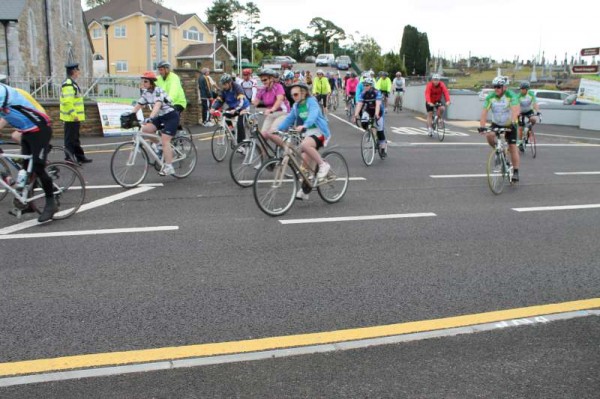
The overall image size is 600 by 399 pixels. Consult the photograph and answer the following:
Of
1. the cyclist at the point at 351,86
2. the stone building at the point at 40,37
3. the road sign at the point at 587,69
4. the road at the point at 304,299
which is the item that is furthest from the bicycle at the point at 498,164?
the road sign at the point at 587,69

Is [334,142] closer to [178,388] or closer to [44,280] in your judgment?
[44,280]

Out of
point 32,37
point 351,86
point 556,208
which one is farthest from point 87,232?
point 32,37

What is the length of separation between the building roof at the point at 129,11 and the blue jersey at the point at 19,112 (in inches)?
2665

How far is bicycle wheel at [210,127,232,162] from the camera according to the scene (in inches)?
522

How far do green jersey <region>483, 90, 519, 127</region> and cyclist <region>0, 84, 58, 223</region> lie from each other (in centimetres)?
715

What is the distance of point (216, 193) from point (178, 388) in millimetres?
6437

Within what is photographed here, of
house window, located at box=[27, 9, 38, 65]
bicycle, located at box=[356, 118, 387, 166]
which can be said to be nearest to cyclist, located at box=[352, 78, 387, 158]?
bicycle, located at box=[356, 118, 387, 166]

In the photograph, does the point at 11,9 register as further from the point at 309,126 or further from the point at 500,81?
the point at 500,81

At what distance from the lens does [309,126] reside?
8.43m

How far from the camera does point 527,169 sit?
13.4 metres

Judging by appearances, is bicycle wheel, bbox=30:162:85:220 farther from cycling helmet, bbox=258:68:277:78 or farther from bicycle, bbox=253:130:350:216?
cycling helmet, bbox=258:68:277:78

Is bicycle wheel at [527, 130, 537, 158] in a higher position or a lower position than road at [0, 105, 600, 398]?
higher

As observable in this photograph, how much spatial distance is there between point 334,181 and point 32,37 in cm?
2605

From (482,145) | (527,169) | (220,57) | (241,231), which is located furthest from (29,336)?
(220,57)
